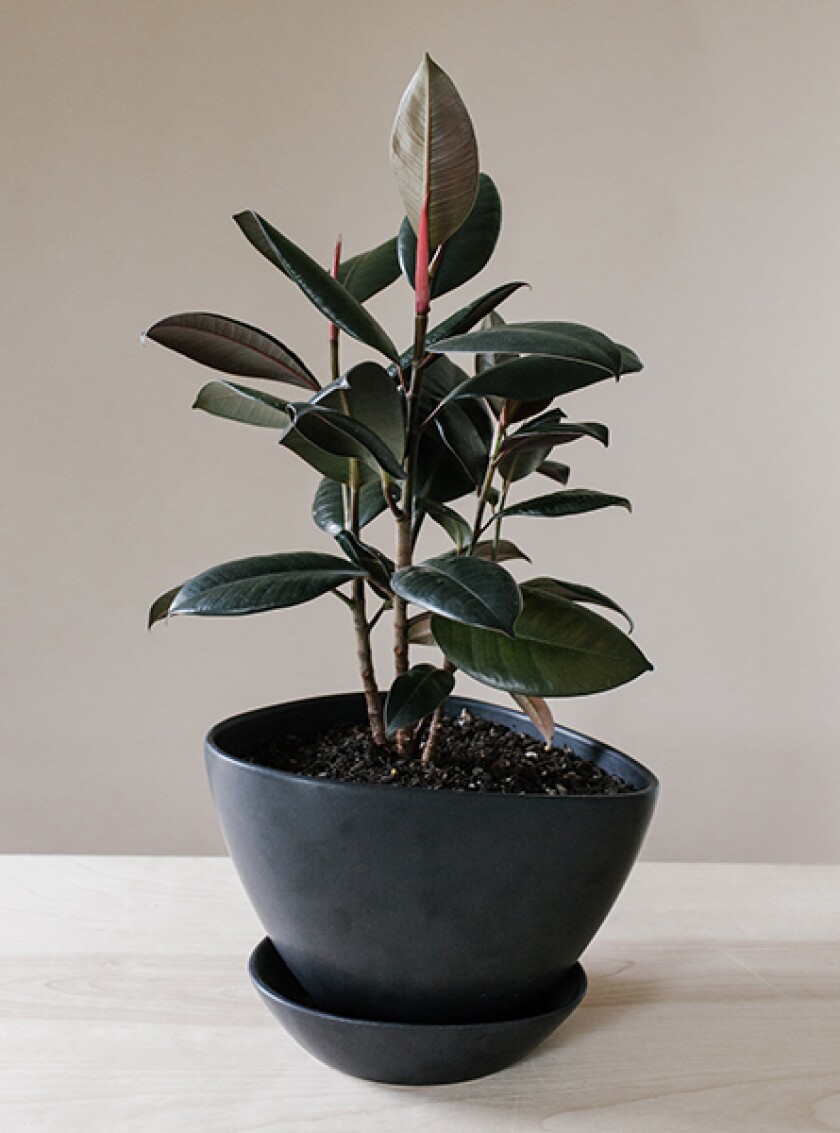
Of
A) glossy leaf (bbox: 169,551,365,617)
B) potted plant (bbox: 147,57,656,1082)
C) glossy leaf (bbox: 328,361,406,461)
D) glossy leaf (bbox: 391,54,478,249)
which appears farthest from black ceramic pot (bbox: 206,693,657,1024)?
glossy leaf (bbox: 391,54,478,249)

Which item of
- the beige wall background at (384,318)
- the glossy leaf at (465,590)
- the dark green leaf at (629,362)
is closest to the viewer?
the glossy leaf at (465,590)

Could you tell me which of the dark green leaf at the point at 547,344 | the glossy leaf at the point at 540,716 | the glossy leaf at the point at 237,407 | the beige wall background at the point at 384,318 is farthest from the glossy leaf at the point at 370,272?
the beige wall background at the point at 384,318

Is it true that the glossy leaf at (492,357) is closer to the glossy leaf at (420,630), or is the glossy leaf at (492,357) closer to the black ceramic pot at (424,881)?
the glossy leaf at (420,630)

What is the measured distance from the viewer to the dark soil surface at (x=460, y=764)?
2.23ft

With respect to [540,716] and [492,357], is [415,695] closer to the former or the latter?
[540,716]

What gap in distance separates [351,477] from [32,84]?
188 cm

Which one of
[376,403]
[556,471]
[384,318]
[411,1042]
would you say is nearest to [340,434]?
[376,403]

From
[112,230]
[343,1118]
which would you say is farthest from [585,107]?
[343,1118]

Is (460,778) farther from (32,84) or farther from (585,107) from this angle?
(32,84)

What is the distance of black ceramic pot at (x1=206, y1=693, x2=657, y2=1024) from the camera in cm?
61

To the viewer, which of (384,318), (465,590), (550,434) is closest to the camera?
(465,590)

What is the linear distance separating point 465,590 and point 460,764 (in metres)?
0.19

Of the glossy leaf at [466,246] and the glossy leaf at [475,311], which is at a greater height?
the glossy leaf at [466,246]

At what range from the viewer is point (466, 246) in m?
0.71
